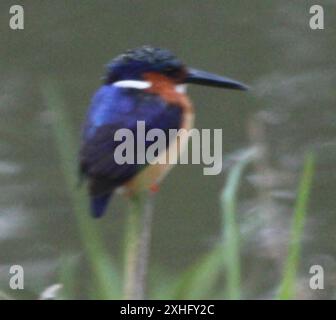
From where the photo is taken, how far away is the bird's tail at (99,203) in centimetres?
219

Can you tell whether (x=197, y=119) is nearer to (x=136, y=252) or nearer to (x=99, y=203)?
(x=99, y=203)

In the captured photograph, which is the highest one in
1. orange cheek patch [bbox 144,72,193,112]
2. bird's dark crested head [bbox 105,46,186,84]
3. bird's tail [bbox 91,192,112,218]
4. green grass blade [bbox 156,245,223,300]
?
bird's dark crested head [bbox 105,46,186,84]

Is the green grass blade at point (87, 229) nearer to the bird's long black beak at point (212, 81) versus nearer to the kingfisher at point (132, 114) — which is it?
the kingfisher at point (132, 114)

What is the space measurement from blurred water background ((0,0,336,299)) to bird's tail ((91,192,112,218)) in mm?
552

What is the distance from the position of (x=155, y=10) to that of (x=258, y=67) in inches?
21.7

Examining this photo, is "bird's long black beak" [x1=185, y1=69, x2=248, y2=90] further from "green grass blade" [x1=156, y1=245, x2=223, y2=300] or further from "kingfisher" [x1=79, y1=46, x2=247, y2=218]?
"green grass blade" [x1=156, y1=245, x2=223, y2=300]

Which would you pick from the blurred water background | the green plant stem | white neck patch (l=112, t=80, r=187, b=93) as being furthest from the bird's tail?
the blurred water background

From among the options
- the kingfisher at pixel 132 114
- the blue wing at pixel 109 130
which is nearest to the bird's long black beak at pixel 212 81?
the kingfisher at pixel 132 114

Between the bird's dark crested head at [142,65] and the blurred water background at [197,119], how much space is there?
43 cm

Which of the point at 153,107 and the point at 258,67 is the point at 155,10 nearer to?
the point at 258,67

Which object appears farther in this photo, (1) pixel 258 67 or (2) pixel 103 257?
(1) pixel 258 67

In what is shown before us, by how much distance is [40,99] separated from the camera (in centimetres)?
433

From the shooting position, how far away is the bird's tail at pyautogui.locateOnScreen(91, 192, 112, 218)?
7.19 ft
